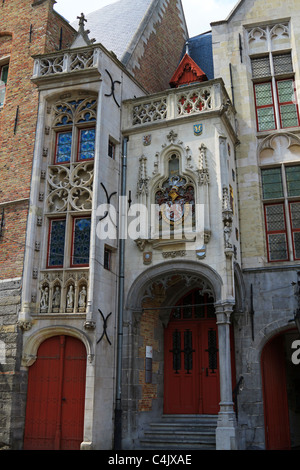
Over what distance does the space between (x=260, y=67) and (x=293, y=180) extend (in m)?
3.73

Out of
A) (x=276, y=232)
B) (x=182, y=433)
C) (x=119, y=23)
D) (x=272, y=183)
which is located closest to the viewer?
(x=182, y=433)

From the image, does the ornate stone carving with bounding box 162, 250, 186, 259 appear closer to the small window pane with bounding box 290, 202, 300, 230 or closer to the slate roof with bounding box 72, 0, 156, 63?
the small window pane with bounding box 290, 202, 300, 230

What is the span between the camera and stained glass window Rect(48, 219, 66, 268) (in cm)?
1185

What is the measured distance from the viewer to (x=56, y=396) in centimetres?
1089

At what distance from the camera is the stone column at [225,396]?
9773 millimetres

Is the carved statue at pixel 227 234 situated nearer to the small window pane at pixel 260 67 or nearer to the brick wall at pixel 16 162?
the brick wall at pixel 16 162

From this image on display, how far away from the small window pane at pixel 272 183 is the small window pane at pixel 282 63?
304cm

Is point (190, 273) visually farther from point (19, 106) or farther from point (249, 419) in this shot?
point (19, 106)

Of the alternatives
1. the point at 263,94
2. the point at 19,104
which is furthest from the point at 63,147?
the point at 263,94

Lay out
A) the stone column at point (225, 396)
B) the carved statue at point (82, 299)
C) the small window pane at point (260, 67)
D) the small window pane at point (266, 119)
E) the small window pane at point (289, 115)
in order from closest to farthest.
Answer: the stone column at point (225, 396)
the carved statue at point (82, 299)
the small window pane at point (289, 115)
the small window pane at point (266, 119)
the small window pane at point (260, 67)

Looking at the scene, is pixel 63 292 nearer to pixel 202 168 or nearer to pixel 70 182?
pixel 70 182

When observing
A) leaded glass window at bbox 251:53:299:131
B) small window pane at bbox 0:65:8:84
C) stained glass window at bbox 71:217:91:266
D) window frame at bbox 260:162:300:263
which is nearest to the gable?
leaded glass window at bbox 251:53:299:131

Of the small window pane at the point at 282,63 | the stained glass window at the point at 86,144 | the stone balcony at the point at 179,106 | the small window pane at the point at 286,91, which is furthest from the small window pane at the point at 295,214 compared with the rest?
the stained glass window at the point at 86,144
